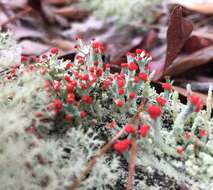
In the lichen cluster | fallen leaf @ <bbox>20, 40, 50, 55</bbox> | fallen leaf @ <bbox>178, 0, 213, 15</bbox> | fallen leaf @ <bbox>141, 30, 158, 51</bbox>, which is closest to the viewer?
the lichen cluster

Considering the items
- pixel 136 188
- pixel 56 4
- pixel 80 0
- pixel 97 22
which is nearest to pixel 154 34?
pixel 97 22

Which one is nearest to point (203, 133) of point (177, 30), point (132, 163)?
point (132, 163)

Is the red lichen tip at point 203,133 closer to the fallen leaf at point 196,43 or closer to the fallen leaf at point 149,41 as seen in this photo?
the fallen leaf at point 196,43

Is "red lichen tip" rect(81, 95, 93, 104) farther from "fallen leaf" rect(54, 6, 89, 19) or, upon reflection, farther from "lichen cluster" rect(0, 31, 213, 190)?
"fallen leaf" rect(54, 6, 89, 19)

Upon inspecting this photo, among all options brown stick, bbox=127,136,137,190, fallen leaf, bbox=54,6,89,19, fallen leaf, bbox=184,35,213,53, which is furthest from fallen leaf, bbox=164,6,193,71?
fallen leaf, bbox=54,6,89,19

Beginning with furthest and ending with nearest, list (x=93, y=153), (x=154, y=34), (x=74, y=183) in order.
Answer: (x=154, y=34), (x=93, y=153), (x=74, y=183)

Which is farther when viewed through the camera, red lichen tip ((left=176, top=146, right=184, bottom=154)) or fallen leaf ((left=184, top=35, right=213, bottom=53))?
fallen leaf ((left=184, top=35, right=213, bottom=53))

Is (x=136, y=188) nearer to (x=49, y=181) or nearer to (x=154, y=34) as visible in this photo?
(x=49, y=181)
